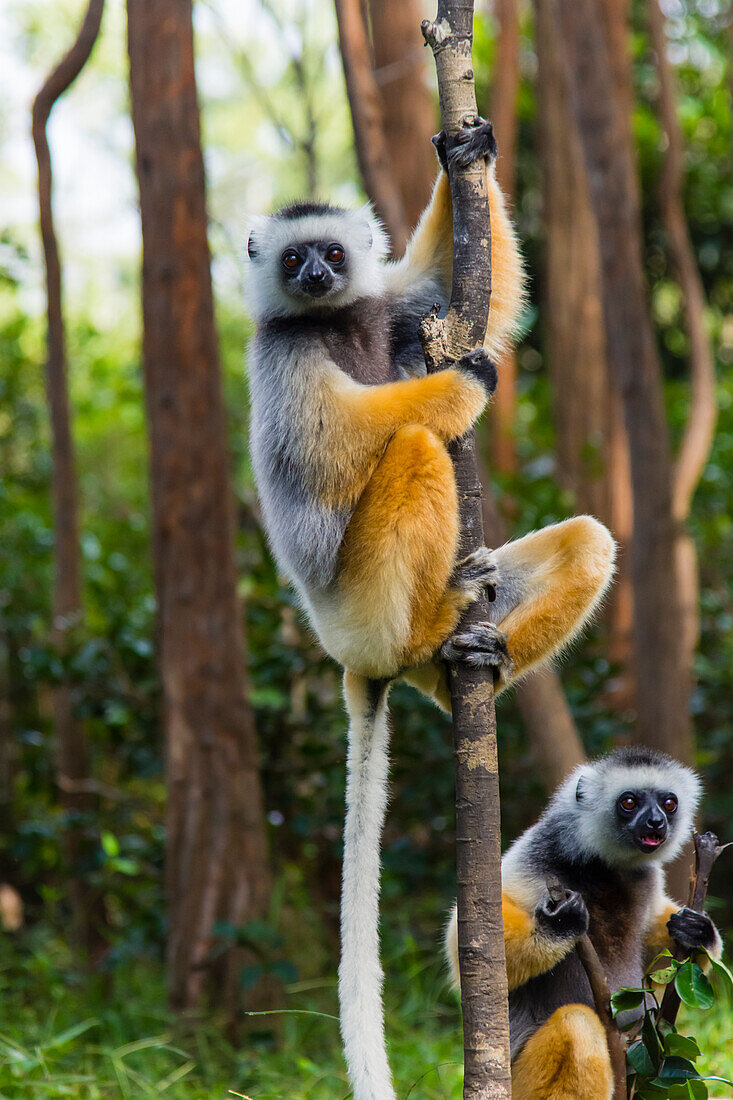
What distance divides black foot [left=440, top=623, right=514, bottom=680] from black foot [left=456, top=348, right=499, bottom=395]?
0.70 meters

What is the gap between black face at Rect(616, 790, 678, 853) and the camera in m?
3.53

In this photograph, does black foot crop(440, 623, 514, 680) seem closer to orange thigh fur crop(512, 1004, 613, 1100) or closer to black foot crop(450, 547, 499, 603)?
black foot crop(450, 547, 499, 603)

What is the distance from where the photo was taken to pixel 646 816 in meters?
3.54

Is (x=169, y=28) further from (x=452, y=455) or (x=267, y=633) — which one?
(x=452, y=455)

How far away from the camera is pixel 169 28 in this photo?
20.0 ft

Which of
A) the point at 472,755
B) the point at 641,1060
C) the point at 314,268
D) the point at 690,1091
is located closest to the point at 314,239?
the point at 314,268

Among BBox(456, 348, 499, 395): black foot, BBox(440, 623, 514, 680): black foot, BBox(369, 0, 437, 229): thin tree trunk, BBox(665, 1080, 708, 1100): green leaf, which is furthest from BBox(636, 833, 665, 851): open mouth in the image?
BBox(369, 0, 437, 229): thin tree trunk

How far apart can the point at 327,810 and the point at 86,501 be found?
7.01m

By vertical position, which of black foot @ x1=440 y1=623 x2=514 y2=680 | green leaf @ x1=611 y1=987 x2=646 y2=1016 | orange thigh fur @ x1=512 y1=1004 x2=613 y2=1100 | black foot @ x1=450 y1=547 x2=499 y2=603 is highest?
black foot @ x1=450 y1=547 x2=499 y2=603

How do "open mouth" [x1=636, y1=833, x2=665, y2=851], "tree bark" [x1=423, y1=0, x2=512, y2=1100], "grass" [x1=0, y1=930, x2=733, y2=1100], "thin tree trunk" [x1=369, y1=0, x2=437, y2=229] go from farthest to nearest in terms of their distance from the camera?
"thin tree trunk" [x1=369, y1=0, x2=437, y2=229] → "grass" [x1=0, y1=930, x2=733, y2=1100] → "open mouth" [x1=636, y1=833, x2=665, y2=851] → "tree bark" [x1=423, y1=0, x2=512, y2=1100]

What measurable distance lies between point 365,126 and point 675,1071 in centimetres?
509

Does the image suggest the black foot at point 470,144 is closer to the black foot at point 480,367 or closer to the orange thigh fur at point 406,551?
the black foot at point 480,367

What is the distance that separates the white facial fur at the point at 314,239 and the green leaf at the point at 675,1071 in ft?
8.47

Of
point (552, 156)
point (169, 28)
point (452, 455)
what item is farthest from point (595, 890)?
point (552, 156)
